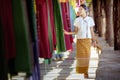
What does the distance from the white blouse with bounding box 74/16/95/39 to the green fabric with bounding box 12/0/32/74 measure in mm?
1564

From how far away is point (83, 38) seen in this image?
3.14 m

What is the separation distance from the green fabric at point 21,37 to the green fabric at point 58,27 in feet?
3.72

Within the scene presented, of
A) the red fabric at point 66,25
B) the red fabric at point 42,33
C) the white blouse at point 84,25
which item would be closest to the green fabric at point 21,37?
the red fabric at point 42,33

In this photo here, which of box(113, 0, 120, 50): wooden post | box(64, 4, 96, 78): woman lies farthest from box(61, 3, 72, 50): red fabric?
box(113, 0, 120, 50): wooden post

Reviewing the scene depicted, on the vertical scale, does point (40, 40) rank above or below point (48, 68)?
above

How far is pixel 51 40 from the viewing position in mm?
2355

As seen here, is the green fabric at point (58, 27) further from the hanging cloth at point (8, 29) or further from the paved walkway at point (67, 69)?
the hanging cloth at point (8, 29)

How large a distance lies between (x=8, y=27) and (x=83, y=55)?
1.82 m

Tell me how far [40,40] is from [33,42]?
0.54 metres

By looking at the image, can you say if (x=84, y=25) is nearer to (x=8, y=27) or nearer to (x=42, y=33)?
(x=42, y=33)

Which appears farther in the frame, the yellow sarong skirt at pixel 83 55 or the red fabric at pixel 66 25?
the yellow sarong skirt at pixel 83 55

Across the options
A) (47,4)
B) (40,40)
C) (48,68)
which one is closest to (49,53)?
(40,40)

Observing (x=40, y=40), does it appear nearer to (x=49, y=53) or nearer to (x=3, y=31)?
(x=49, y=53)

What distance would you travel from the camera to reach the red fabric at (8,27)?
1427 millimetres
